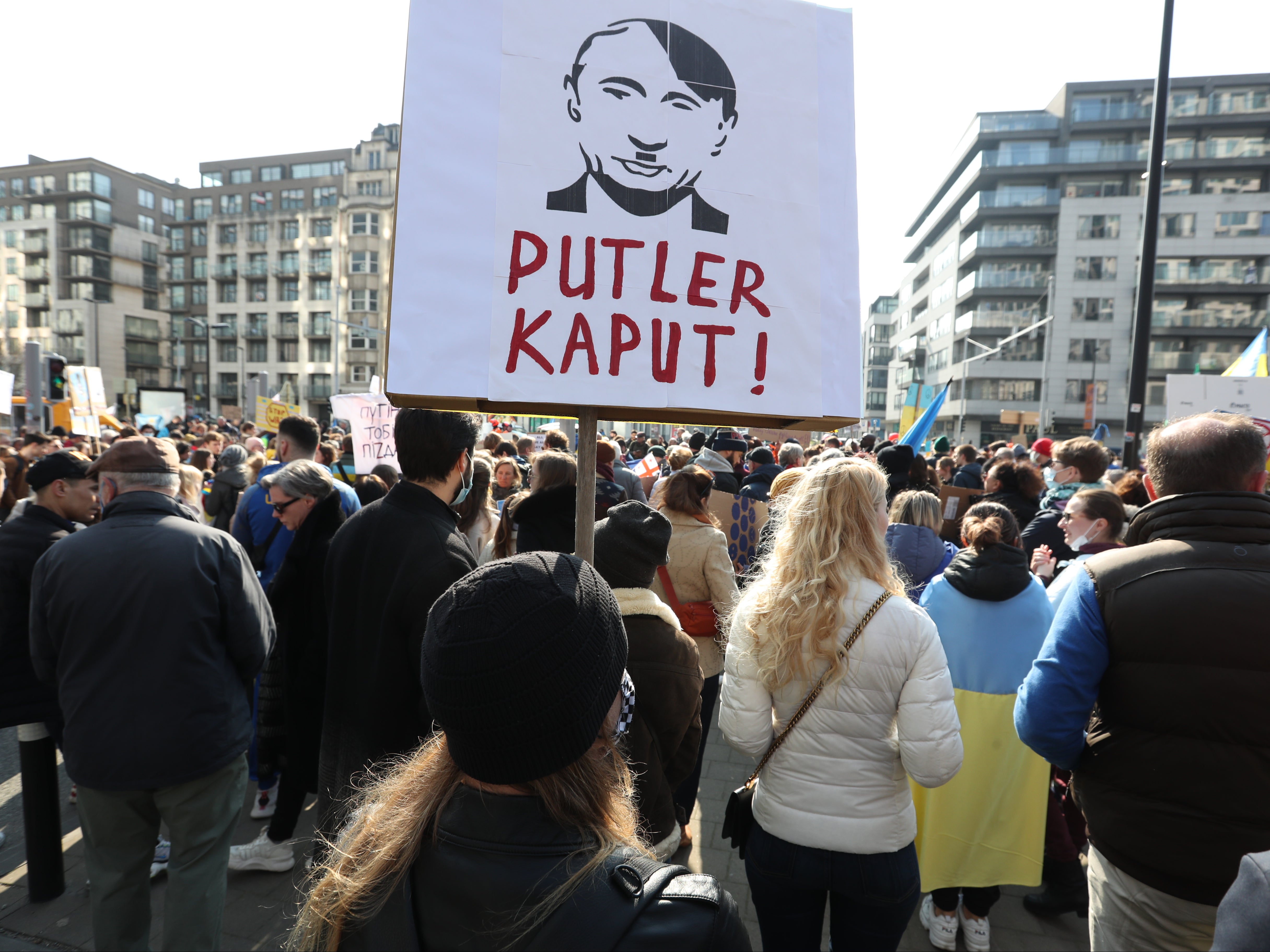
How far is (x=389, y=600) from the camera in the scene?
241 cm

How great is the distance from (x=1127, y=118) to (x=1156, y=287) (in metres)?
16.2

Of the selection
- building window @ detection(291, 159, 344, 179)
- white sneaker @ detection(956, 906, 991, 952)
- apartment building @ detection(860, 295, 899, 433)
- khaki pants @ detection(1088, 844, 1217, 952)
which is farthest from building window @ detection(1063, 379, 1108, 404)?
building window @ detection(291, 159, 344, 179)

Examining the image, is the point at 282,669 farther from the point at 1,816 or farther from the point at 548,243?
the point at 548,243

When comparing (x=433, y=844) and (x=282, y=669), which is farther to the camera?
(x=282, y=669)

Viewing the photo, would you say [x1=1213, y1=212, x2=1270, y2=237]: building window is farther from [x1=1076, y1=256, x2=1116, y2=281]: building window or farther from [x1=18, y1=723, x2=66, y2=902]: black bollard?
[x1=18, y1=723, x2=66, y2=902]: black bollard

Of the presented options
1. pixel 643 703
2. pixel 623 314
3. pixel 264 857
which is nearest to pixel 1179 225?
pixel 643 703

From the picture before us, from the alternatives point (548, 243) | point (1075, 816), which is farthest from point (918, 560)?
point (548, 243)

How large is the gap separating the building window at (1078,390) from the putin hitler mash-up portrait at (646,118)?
59.0 metres

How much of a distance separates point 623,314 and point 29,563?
3019 millimetres

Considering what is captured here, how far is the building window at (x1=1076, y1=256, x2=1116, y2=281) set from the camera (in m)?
51.8

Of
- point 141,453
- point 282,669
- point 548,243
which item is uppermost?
point 548,243

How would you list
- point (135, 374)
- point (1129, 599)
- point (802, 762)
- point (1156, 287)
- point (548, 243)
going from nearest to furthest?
1. point (548, 243)
2. point (1129, 599)
3. point (802, 762)
4. point (1156, 287)
5. point (135, 374)

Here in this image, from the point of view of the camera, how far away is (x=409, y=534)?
250 centimetres

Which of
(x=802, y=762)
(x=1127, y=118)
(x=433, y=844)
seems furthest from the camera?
(x=1127, y=118)
